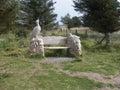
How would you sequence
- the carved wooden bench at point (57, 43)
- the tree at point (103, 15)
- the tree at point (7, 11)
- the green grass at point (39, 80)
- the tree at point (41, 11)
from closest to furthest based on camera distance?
the green grass at point (39, 80), the tree at point (7, 11), the carved wooden bench at point (57, 43), the tree at point (103, 15), the tree at point (41, 11)

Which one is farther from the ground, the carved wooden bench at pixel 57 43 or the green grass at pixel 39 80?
the carved wooden bench at pixel 57 43

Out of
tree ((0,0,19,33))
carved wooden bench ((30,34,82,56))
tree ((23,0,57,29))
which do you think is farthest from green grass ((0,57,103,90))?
tree ((23,0,57,29))

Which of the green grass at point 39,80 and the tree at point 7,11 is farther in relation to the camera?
the tree at point 7,11

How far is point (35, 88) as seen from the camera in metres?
7.74

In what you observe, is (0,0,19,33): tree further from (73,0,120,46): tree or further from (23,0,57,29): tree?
(23,0,57,29): tree

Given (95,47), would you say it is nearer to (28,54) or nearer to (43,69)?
(28,54)

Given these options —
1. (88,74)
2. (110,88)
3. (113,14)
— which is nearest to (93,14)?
(113,14)

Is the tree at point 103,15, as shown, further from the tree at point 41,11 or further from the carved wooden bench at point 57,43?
the tree at point 41,11

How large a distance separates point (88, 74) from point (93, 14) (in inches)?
388

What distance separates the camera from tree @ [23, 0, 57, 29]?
29.7m

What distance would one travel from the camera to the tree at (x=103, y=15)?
18031 millimetres

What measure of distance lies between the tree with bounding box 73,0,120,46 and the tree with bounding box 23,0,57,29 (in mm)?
11148

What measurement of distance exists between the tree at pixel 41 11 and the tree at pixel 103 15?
36.6 ft

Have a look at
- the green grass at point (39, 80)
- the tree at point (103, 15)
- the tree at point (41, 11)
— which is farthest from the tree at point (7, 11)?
the tree at point (41, 11)
